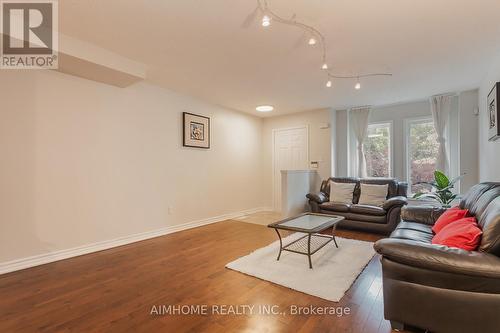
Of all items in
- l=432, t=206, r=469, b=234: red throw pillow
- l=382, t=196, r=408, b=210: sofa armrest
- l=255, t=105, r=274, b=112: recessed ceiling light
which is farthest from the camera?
l=255, t=105, r=274, b=112: recessed ceiling light

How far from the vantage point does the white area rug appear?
2.29 m

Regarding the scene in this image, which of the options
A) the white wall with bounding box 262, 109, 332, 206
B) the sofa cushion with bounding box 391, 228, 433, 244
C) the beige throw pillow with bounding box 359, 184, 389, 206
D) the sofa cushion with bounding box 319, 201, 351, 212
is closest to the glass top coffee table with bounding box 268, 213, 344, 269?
the sofa cushion with bounding box 391, 228, 433, 244

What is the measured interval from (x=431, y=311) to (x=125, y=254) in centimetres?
318

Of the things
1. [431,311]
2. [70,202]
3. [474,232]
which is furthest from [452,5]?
[70,202]

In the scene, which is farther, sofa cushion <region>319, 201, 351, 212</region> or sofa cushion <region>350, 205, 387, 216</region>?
sofa cushion <region>319, 201, 351, 212</region>

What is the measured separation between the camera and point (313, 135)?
581 cm

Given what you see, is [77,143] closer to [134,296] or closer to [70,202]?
[70,202]

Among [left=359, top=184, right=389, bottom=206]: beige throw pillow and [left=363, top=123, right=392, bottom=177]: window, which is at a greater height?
[left=363, top=123, right=392, bottom=177]: window

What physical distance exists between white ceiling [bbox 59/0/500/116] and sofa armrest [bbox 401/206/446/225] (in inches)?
72.2

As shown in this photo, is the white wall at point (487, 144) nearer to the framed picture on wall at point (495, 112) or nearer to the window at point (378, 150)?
the framed picture on wall at point (495, 112)

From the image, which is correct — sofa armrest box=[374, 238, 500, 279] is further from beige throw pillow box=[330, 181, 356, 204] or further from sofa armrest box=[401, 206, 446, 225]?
beige throw pillow box=[330, 181, 356, 204]

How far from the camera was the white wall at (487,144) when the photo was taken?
305cm

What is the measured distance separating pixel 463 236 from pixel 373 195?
2.87m

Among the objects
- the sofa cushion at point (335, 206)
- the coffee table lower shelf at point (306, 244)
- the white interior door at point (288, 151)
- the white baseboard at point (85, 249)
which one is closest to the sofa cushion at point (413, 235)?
the coffee table lower shelf at point (306, 244)
